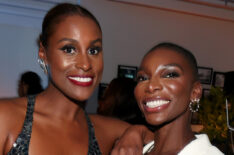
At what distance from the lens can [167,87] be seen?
1.35m

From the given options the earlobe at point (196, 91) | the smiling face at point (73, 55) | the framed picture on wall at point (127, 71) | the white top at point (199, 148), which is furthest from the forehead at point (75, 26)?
the framed picture on wall at point (127, 71)

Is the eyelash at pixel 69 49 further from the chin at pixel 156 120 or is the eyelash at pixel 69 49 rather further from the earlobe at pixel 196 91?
the earlobe at pixel 196 91

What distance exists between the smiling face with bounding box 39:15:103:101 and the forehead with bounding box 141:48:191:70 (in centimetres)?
29

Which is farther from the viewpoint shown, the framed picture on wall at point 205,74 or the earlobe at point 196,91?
the framed picture on wall at point 205,74

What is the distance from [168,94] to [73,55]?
1.57 ft

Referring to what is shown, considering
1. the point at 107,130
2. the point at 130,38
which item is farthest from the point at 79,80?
the point at 130,38

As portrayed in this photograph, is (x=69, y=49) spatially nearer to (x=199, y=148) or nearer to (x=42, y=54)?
(x=42, y=54)

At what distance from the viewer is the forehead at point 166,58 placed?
4.52 ft

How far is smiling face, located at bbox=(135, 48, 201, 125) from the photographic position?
1349mm

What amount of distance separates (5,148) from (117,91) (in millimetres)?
1281

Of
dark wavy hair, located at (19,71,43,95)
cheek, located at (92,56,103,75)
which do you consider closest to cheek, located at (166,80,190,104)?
cheek, located at (92,56,103,75)

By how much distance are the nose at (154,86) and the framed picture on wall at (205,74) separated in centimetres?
365

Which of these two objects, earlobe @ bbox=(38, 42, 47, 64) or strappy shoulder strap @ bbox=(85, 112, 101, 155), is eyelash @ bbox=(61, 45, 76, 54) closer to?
earlobe @ bbox=(38, 42, 47, 64)

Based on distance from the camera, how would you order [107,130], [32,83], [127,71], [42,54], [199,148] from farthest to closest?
[127,71], [32,83], [107,130], [42,54], [199,148]
